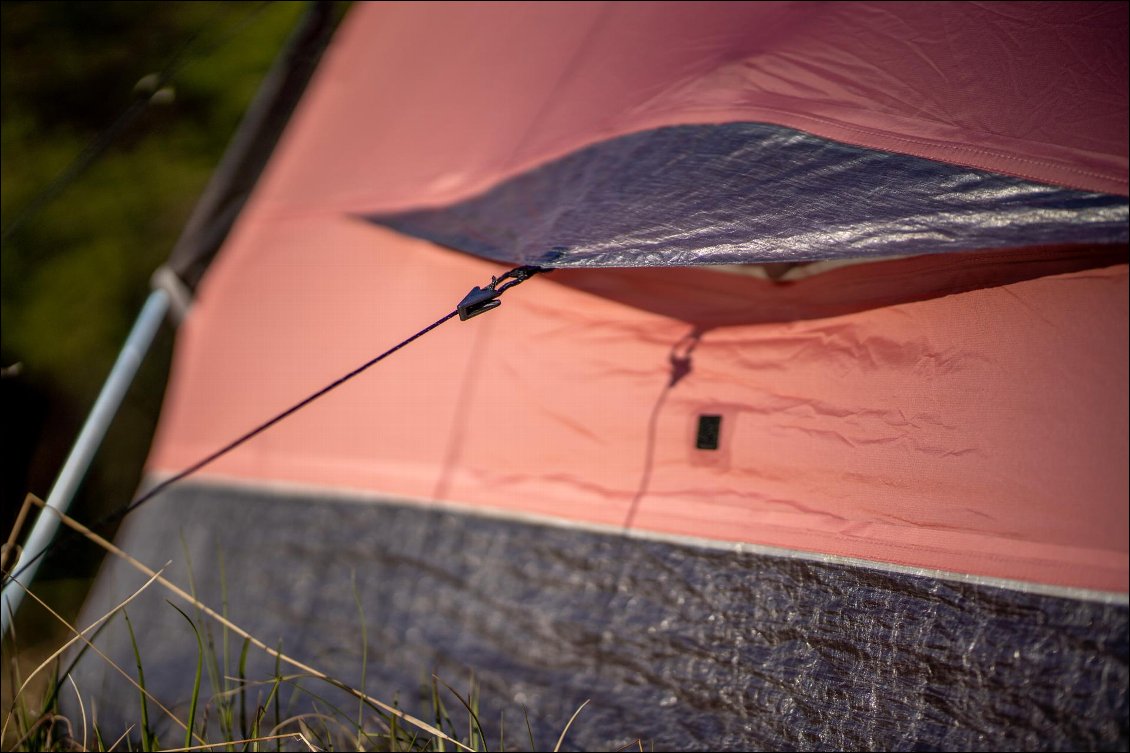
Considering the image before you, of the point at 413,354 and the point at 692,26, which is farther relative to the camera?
the point at 413,354

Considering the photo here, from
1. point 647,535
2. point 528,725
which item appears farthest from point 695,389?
point 528,725

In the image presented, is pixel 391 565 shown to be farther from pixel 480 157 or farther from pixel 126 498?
pixel 126 498

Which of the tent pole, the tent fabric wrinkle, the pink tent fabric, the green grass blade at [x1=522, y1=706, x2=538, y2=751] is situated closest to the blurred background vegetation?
the tent pole

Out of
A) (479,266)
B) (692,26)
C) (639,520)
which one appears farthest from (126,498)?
(692,26)

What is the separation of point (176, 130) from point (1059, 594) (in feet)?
8.52

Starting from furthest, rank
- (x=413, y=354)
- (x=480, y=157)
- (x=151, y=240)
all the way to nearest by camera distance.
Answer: (x=151, y=240) → (x=413, y=354) → (x=480, y=157)

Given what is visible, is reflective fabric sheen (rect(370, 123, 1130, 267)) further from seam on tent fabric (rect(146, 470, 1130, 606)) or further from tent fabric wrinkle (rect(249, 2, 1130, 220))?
seam on tent fabric (rect(146, 470, 1130, 606))

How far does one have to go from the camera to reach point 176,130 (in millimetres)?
2635

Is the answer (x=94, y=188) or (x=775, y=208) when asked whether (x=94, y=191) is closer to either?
(x=94, y=188)

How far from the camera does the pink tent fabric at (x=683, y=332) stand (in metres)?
0.89

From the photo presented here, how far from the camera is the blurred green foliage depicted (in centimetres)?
207

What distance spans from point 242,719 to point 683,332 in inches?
28.7

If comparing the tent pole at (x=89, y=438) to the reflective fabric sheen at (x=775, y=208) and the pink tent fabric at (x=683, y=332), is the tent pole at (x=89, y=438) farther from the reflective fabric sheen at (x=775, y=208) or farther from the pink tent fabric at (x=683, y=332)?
the reflective fabric sheen at (x=775, y=208)

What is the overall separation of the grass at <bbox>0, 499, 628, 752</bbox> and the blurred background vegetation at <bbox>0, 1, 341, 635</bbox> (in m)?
0.84
